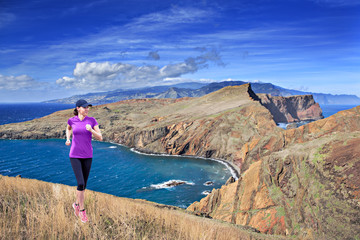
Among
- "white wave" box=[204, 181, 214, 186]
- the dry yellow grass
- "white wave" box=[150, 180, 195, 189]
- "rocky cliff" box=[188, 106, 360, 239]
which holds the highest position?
the dry yellow grass

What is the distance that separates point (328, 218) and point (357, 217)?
2.08m

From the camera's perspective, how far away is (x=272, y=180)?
25.8 meters

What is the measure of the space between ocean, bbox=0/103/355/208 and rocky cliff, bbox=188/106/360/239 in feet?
51.7

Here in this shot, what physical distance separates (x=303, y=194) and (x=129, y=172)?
44008mm

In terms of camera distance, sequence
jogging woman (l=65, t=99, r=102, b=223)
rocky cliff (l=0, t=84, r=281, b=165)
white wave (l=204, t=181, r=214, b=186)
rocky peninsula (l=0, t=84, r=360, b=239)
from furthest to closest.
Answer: rocky cliff (l=0, t=84, r=281, b=165) → white wave (l=204, t=181, r=214, b=186) → rocky peninsula (l=0, t=84, r=360, b=239) → jogging woman (l=65, t=99, r=102, b=223)

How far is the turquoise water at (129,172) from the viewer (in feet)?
146

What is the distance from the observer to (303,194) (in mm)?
22031

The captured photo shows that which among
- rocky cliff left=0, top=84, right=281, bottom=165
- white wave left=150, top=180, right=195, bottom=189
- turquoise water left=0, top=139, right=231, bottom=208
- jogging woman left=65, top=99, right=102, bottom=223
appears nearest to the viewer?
jogging woman left=65, top=99, right=102, bottom=223

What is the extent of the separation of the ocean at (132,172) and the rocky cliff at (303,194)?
15.7 metres

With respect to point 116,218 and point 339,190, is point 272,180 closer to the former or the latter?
point 339,190

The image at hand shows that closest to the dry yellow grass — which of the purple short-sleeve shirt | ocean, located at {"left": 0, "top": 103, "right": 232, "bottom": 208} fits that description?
the purple short-sleeve shirt

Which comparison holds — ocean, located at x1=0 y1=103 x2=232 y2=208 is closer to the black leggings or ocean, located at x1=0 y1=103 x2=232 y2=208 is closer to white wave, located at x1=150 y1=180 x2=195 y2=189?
white wave, located at x1=150 y1=180 x2=195 y2=189

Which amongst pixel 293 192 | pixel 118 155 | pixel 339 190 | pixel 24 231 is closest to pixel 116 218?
pixel 24 231

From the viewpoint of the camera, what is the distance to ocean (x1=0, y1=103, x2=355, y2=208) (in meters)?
44.4
